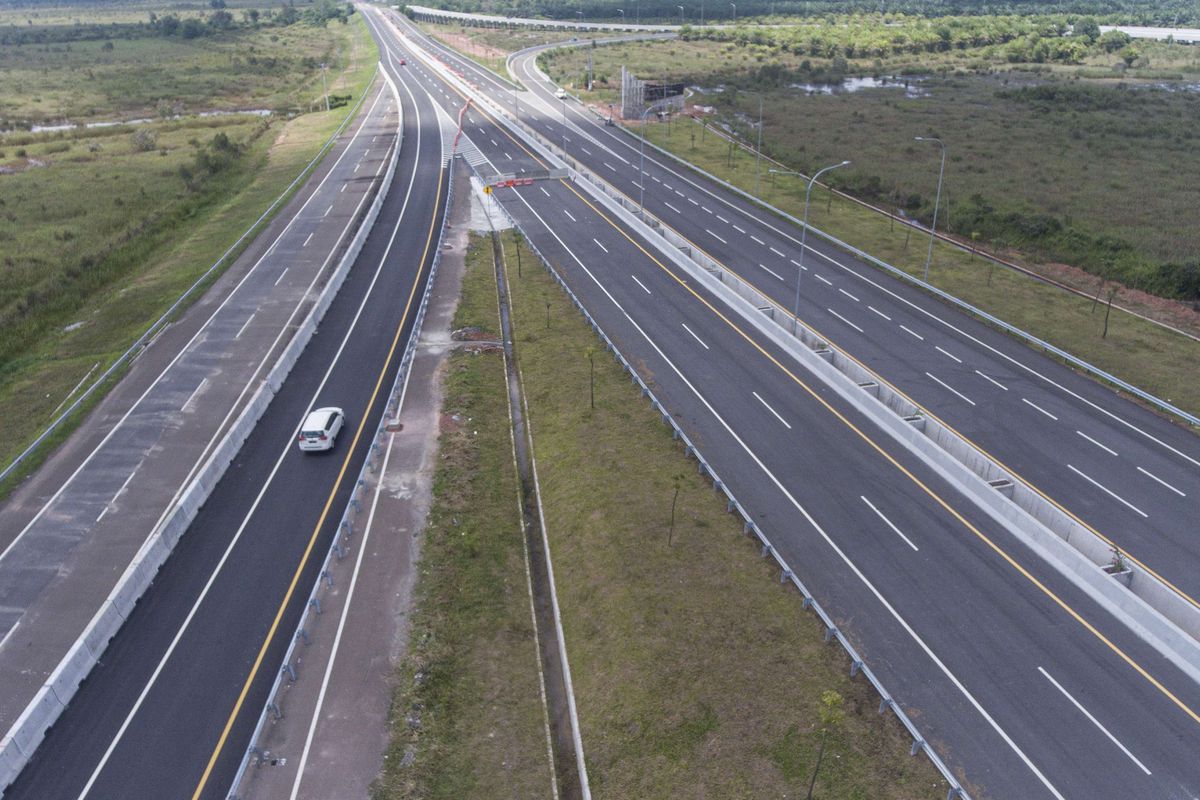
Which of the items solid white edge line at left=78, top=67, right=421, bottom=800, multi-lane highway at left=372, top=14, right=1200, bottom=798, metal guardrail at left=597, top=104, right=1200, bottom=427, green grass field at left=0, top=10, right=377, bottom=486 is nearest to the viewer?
multi-lane highway at left=372, top=14, right=1200, bottom=798

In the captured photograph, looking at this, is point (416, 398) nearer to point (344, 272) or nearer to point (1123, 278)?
point (344, 272)

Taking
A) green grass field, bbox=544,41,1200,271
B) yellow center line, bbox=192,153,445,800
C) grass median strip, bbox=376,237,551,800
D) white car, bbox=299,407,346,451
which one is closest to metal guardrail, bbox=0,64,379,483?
white car, bbox=299,407,346,451

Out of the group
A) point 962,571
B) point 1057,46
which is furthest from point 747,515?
point 1057,46

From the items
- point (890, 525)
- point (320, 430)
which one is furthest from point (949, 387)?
point (320, 430)

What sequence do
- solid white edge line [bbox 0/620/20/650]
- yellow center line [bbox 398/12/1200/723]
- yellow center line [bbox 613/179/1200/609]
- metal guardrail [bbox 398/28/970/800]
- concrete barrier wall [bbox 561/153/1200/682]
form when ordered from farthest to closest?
yellow center line [bbox 613/179/1200/609] < solid white edge line [bbox 0/620/20/650] < concrete barrier wall [bbox 561/153/1200/682] < yellow center line [bbox 398/12/1200/723] < metal guardrail [bbox 398/28/970/800]

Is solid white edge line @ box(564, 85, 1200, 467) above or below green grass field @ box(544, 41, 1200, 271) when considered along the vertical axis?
below

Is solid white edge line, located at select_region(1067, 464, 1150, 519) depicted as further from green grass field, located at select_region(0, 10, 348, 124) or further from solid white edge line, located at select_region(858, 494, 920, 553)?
green grass field, located at select_region(0, 10, 348, 124)

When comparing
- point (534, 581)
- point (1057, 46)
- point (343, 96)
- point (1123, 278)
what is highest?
point (1057, 46)

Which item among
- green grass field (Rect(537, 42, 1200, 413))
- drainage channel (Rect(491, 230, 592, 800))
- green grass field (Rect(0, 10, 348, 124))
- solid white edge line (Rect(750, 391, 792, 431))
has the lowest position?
drainage channel (Rect(491, 230, 592, 800))
